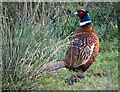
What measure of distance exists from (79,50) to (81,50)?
2 cm

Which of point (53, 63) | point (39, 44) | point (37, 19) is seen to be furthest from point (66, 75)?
point (37, 19)

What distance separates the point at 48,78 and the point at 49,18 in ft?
2.16

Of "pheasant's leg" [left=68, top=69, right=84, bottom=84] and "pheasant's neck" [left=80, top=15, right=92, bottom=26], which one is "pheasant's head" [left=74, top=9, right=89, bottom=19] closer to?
"pheasant's neck" [left=80, top=15, right=92, bottom=26]

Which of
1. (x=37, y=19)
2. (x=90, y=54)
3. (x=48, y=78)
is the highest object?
(x=37, y=19)

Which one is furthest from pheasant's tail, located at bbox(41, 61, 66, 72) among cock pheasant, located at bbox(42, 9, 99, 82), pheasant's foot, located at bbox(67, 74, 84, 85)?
pheasant's foot, located at bbox(67, 74, 84, 85)

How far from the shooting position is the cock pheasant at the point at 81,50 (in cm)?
384

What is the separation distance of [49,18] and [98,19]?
1.77 feet

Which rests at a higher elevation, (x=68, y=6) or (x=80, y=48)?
(x=68, y=6)

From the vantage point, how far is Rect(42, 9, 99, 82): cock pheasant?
3844 millimetres

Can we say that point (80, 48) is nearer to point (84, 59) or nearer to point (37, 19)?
point (84, 59)

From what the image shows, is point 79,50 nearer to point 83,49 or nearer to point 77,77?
point 83,49

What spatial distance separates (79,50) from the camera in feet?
12.6

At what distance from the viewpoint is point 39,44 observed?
395cm

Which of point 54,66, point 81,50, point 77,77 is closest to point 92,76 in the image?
point 77,77
